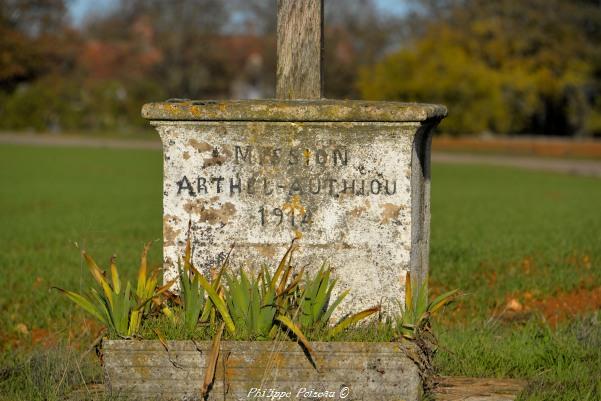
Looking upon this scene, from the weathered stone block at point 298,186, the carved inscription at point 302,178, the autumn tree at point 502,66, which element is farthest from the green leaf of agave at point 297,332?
the autumn tree at point 502,66

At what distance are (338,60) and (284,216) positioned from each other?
52.2 m

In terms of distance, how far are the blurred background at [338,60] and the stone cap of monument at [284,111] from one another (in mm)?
34324

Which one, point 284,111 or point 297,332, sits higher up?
point 284,111

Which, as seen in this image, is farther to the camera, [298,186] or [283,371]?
[298,186]

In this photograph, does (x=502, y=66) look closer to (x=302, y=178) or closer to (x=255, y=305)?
(x=302, y=178)

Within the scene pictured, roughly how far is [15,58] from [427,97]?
1227 inches

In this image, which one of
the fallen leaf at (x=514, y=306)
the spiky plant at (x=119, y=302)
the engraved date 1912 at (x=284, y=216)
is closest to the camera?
the spiky plant at (x=119, y=302)

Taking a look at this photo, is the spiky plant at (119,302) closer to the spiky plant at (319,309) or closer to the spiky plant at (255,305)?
the spiky plant at (255,305)

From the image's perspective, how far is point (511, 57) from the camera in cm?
4197

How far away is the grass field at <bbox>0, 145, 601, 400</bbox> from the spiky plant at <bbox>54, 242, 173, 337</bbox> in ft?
1.25

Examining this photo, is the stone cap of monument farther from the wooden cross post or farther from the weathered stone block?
the wooden cross post

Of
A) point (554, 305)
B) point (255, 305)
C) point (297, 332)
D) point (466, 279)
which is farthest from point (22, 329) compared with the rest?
point (554, 305)

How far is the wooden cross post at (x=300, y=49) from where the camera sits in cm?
540

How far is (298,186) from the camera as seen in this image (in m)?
4.89
